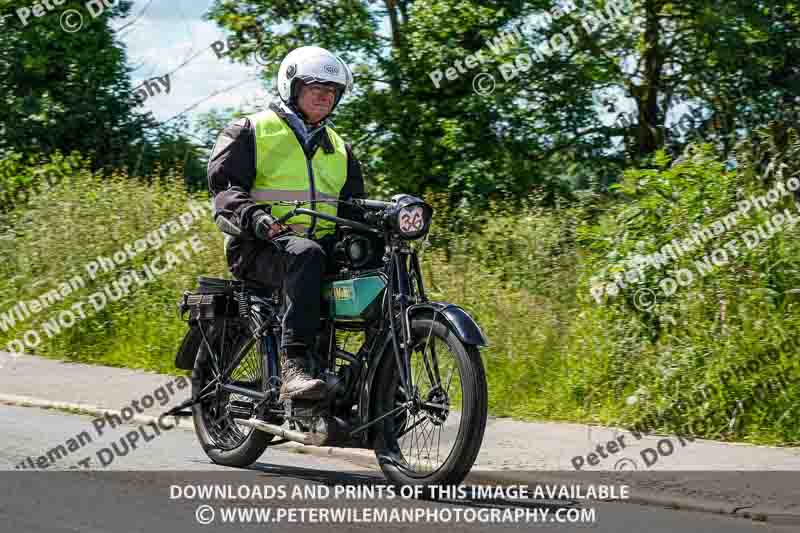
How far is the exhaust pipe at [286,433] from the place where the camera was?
6.63 meters

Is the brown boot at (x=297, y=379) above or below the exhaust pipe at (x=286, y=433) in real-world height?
above

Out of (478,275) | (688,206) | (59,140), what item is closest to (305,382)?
(688,206)

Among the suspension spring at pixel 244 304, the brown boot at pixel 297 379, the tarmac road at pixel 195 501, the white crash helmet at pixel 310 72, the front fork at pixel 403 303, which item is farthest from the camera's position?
the suspension spring at pixel 244 304

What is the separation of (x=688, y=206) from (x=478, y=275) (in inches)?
113

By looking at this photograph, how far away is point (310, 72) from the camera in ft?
22.5

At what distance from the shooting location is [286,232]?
22.1 feet

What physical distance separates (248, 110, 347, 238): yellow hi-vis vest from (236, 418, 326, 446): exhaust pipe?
1.12 meters

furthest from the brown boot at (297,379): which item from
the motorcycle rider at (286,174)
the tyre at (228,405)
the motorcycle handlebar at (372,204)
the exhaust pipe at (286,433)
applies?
the motorcycle handlebar at (372,204)

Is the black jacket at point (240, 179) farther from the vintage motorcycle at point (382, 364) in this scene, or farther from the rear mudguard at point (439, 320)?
the rear mudguard at point (439, 320)

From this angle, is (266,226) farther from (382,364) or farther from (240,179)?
(382,364)

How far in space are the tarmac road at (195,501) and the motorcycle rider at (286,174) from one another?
0.75m

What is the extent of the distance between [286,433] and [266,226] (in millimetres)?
1168

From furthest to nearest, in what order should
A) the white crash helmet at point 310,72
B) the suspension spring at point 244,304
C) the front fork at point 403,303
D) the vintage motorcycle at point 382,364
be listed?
the suspension spring at point 244,304, the white crash helmet at point 310,72, the front fork at point 403,303, the vintage motorcycle at point 382,364

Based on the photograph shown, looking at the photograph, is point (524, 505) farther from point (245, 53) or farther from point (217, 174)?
point (245, 53)
